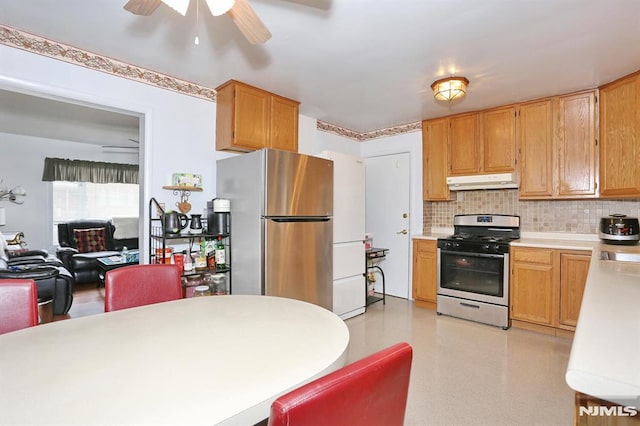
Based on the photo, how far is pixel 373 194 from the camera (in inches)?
182

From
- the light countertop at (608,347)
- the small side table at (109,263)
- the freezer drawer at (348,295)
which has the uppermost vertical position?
the light countertop at (608,347)

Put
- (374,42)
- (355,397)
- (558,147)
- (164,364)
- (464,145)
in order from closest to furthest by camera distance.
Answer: (355,397) → (164,364) → (374,42) → (558,147) → (464,145)

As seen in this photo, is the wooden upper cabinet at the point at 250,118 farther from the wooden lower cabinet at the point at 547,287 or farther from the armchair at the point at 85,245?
the armchair at the point at 85,245

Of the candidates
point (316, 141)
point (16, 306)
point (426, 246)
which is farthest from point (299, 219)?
point (16, 306)

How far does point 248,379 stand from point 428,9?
6.71ft

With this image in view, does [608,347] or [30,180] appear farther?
[30,180]

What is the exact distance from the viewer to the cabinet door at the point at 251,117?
2.90 meters

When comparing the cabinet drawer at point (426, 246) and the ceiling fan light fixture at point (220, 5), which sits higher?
the ceiling fan light fixture at point (220, 5)

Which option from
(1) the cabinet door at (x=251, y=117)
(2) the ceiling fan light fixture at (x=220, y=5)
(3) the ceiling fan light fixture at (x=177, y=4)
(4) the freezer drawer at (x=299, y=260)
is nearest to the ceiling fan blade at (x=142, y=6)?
(3) the ceiling fan light fixture at (x=177, y=4)

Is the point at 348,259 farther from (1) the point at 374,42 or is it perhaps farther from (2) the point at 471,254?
(1) the point at 374,42

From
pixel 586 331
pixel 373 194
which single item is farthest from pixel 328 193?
pixel 586 331

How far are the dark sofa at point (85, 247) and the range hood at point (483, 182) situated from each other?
5242 mm

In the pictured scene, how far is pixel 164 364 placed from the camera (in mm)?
898

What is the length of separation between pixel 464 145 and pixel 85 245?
6141 mm
